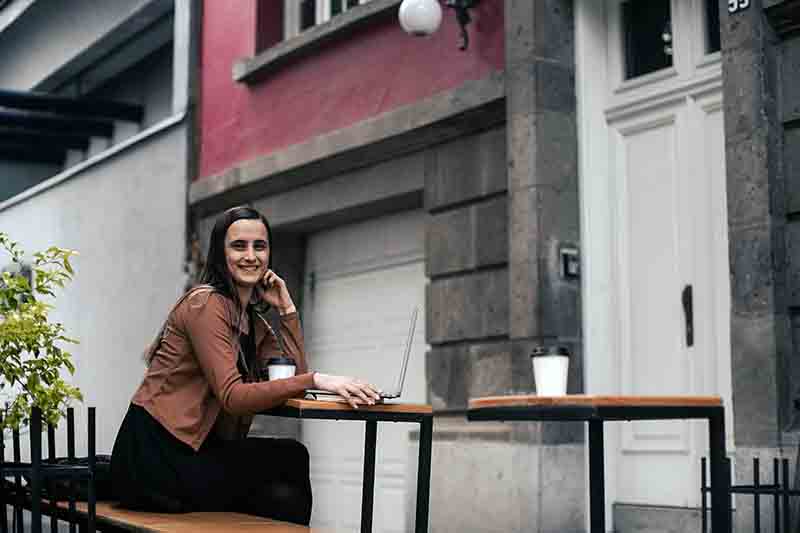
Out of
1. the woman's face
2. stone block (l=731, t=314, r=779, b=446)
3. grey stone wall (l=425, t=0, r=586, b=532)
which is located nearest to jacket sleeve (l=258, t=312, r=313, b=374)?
the woman's face

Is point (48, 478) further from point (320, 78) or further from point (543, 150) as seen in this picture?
point (320, 78)

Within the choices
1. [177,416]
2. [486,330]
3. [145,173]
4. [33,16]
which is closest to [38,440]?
[177,416]

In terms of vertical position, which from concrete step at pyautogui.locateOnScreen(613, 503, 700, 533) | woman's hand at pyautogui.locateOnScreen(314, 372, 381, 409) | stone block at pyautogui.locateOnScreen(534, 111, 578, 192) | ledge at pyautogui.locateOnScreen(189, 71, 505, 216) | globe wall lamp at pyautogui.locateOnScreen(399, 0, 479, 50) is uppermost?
globe wall lamp at pyautogui.locateOnScreen(399, 0, 479, 50)

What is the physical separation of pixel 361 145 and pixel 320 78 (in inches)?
40.2

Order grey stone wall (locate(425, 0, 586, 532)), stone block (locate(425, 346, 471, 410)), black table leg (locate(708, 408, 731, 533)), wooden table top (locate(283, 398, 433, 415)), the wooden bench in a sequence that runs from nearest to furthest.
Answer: wooden table top (locate(283, 398, 433, 415))
the wooden bench
black table leg (locate(708, 408, 731, 533))
grey stone wall (locate(425, 0, 586, 532))
stone block (locate(425, 346, 471, 410))

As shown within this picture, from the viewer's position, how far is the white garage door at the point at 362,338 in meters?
9.22

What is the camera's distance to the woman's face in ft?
14.7

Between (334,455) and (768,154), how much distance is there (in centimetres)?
514

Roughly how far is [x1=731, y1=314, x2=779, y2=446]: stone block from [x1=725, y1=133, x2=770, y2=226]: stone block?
50 centimetres

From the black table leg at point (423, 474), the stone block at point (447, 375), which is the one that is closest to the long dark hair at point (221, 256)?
the black table leg at point (423, 474)

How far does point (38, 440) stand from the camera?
4.00 meters

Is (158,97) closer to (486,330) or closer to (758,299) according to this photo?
(486,330)

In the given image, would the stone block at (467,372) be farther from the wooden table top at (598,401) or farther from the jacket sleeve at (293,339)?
Answer: the wooden table top at (598,401)

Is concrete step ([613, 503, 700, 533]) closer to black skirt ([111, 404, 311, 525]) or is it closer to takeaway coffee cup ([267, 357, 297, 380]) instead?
black skirt ([111, 404, 311, 525])
